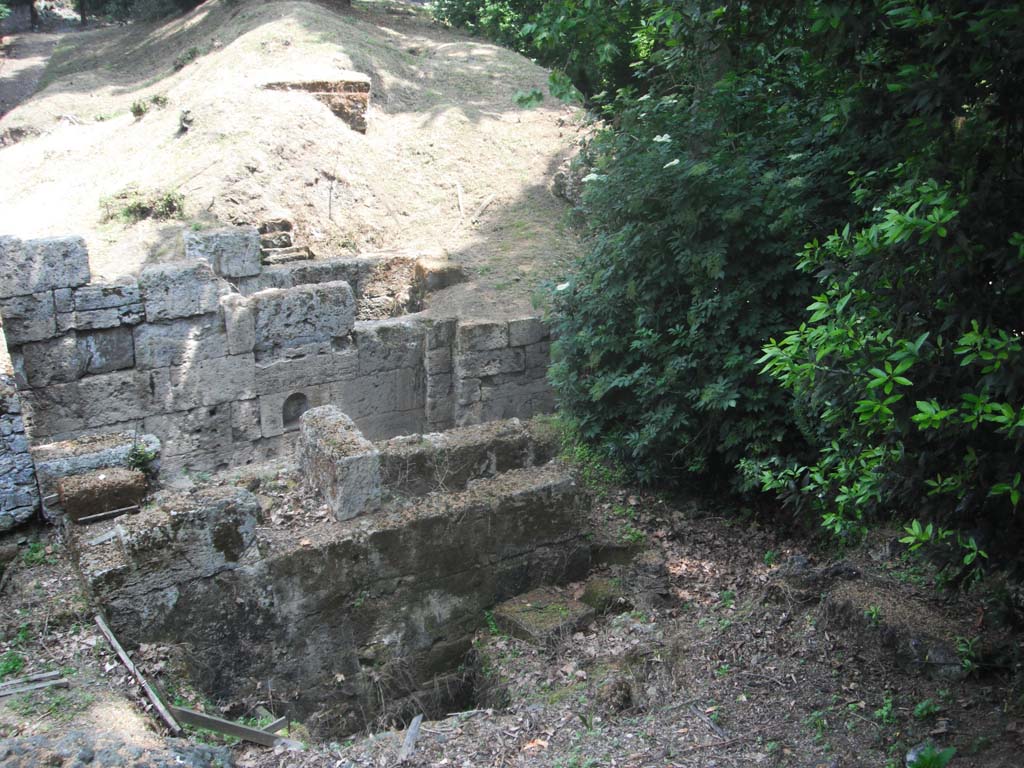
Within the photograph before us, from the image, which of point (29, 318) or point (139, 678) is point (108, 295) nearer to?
point (29, 318)

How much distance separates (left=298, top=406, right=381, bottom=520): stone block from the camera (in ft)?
18.6

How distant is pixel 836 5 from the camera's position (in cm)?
347

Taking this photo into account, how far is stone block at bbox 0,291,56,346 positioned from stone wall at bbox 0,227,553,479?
13mm

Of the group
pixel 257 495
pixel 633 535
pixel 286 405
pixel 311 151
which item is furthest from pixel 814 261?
pixel 311 151

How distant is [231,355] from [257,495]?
330 centimetres

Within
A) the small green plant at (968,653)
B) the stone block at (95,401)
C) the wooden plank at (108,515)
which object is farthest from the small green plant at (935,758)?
the stone block at (95,401)

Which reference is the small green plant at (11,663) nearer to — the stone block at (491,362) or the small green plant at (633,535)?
the small green plant at (633,535)

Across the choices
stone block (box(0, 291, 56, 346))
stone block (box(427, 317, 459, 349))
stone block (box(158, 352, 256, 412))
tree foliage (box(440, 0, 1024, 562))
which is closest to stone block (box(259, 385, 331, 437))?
stone block (box(158, 352, 256, 412))

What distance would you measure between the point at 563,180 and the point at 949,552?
10.4 meters

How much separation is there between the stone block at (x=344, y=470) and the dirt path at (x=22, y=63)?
19.4 meters

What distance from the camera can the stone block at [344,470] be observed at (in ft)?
18.6

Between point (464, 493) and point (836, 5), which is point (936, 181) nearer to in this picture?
point (836, 5)

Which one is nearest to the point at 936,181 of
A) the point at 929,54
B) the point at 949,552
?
the point at 929,54

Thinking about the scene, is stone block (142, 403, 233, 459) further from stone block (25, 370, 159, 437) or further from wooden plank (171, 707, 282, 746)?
wooden plank (171, 707, 282, 746)
